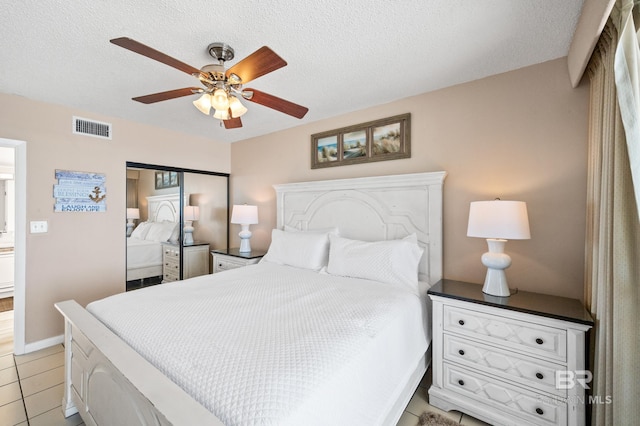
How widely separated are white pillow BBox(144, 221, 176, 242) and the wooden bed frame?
153 cm

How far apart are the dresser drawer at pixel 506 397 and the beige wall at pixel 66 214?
11.4 feet

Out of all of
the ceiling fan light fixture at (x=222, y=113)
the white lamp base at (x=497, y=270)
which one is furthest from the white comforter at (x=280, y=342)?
the ceiling fan light fixture at (x=222, y=113)

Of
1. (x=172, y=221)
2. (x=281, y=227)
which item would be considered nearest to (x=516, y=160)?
(x=281, y=227)

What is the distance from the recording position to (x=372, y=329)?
55.1 inches

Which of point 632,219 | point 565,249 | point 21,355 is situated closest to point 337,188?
point 565,249

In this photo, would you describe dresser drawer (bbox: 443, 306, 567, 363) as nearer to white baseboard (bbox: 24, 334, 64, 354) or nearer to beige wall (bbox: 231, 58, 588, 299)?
beige wall (bbox: 231, 58, 588, 299)

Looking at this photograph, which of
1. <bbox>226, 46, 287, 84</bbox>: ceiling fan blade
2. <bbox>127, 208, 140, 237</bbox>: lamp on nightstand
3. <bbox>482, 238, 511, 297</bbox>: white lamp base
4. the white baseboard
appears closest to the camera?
<bbox>226, 46, 287, 84</bbox>: ceiling fan blade

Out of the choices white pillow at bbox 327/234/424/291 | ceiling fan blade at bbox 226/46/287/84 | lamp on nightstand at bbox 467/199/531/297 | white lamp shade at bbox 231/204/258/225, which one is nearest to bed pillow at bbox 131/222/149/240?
white lamp shade at bbox 231/204/258/225

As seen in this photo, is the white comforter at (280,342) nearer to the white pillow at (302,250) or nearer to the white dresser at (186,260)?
the white pillow at (302,250)

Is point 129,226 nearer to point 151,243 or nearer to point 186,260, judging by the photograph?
point 151,243

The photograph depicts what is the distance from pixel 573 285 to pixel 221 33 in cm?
283

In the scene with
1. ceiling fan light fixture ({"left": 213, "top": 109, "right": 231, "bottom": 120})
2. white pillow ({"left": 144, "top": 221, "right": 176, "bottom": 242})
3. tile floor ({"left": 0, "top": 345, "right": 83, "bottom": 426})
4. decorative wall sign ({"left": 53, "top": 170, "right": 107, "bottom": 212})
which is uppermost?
ceiling fan light fixture ({"left": 213, "top": 109, "right": 231, "bottom": 120})

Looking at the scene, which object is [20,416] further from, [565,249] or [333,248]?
[565,249]

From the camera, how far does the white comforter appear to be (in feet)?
3.02
